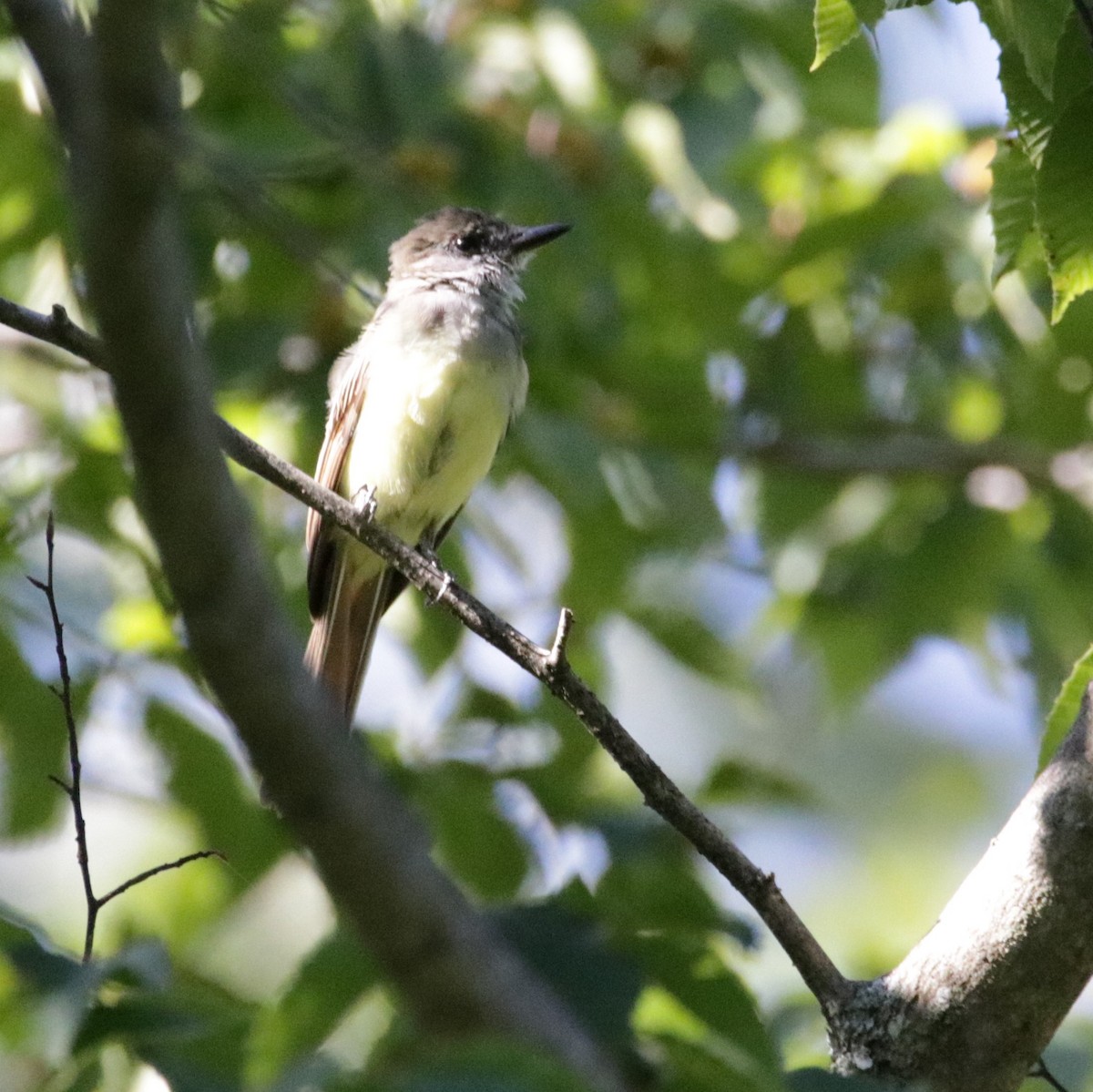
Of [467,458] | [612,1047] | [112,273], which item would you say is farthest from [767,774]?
[112,273]

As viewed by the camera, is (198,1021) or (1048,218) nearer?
(198,1021)

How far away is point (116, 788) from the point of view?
522 cm

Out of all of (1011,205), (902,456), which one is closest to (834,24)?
(1011,205)

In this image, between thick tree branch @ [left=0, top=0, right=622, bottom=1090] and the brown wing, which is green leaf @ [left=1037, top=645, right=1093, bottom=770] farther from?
the brown wing

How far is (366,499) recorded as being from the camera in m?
5.33

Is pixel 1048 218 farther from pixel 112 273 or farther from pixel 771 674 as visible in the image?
pixel 771 674

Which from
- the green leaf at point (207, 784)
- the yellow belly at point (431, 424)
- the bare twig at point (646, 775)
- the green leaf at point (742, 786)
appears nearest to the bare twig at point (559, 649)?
the bare twig at point (646, 775)

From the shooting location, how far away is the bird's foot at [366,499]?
5.32 metres

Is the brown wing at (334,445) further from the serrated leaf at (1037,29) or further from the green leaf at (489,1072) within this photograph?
the green leaf at (489,1072)

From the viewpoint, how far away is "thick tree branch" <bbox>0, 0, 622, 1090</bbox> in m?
1.51

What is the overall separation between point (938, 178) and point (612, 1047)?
4590 millimetres

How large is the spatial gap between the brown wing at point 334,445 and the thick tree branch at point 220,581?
3.62 meters

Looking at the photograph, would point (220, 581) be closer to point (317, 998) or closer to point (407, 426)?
point (317, 998)

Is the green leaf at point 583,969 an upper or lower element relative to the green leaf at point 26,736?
lower
